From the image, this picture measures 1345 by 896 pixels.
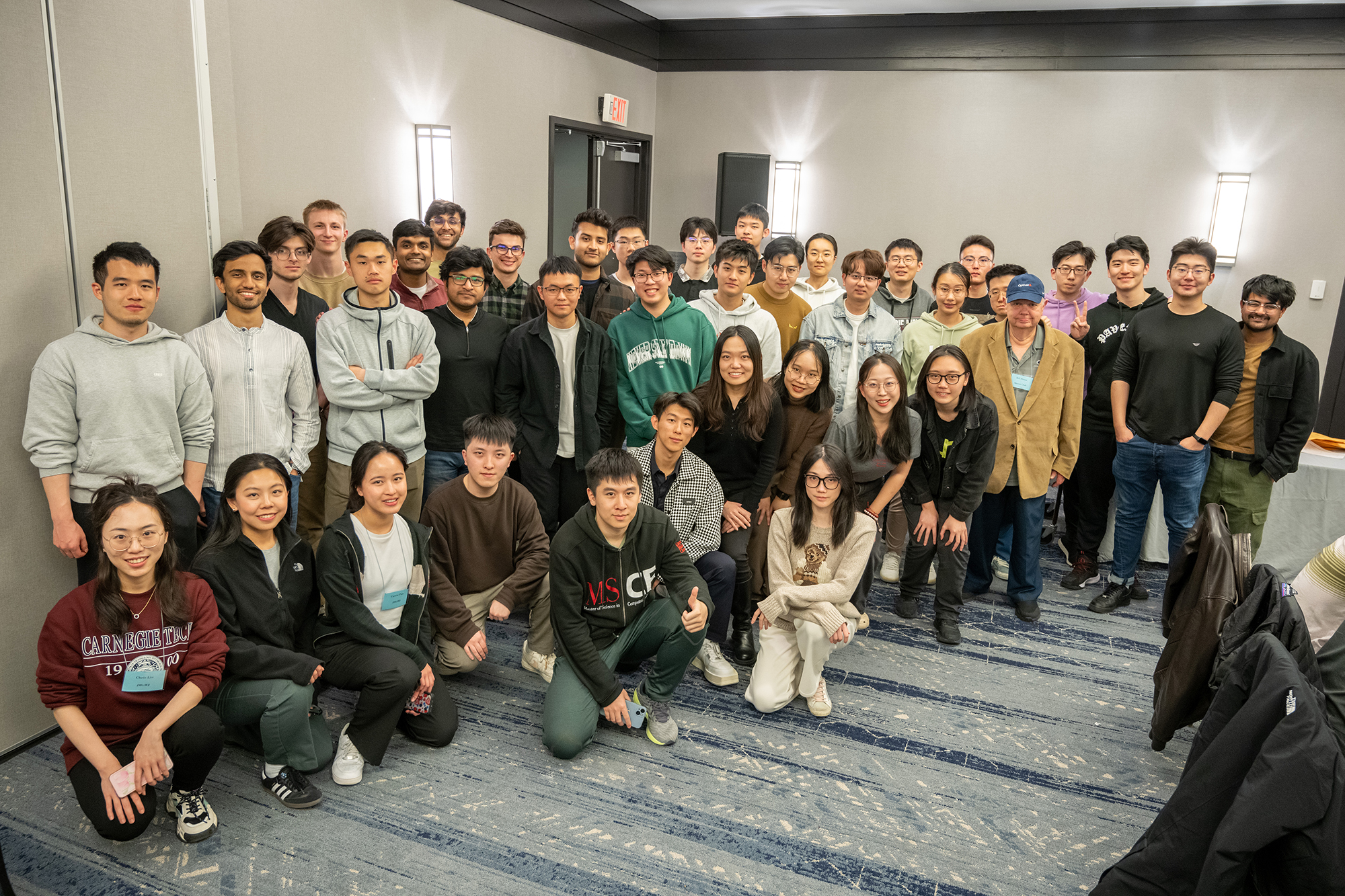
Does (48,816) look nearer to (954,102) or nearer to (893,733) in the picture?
(893,733)

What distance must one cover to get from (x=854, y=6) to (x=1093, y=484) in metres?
4.47

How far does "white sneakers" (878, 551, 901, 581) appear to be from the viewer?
4.30 meters

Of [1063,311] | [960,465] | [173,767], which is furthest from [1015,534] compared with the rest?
[173,767]

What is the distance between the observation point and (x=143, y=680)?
226cm

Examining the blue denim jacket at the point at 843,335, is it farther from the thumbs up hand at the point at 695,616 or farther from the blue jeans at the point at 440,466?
the blue jeans at the point at 440,466

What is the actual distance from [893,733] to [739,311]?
1834 mm

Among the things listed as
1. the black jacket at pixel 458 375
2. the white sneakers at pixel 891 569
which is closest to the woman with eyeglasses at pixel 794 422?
the white sneakers at pixel 891 569

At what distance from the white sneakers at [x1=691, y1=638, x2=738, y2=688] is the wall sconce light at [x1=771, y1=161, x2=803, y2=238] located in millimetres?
4902

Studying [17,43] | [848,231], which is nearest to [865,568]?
[17,43]

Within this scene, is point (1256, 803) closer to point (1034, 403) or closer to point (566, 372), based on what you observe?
point (1034, 403)

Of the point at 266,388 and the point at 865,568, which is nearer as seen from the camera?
the point at 266,388

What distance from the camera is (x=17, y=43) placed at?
245 cm

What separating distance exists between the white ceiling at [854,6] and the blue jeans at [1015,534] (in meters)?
4.41

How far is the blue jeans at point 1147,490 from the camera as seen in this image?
12.7 ft
